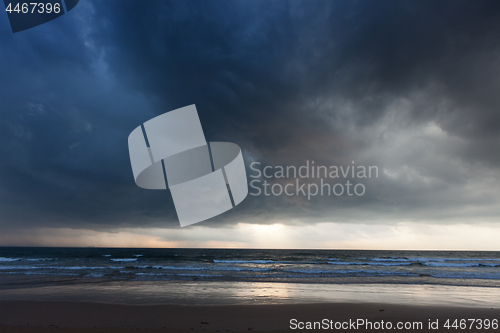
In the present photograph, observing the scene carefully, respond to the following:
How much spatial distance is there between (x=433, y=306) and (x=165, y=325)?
992 cm

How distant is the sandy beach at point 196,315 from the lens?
25.2 feet

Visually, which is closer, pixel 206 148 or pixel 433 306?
pixel 433 306

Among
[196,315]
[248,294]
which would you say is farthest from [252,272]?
[196,315]

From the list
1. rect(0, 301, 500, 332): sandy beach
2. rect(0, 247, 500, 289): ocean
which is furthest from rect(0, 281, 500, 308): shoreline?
rect(0, 247, 500, 289): ocean

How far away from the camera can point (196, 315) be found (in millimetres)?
8859

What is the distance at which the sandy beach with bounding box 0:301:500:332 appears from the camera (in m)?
7.70

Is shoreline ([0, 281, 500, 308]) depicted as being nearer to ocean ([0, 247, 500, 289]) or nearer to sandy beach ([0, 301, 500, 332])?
sandy beach ([0, 301, 500, 332])

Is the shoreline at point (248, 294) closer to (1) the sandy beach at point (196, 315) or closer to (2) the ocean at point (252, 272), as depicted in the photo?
(1) the sandy beach at point (196, 315)

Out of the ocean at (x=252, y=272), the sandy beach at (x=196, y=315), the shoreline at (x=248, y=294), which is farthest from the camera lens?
the ocean at (x=252, y=272)

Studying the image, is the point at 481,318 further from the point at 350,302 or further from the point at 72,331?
the point at 72,331

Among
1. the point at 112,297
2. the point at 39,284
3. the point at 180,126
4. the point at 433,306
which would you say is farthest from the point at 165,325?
the point at 39,284

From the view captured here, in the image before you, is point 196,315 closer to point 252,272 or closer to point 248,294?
point 248,294

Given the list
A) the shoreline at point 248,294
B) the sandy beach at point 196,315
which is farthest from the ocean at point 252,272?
the sandy beach at point 196,315

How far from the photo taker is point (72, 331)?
288 inches
